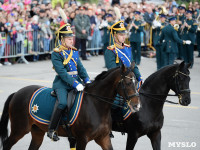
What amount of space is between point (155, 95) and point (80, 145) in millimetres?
1510

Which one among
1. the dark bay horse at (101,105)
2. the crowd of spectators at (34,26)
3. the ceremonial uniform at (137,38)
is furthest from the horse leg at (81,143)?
the ceremonial uniform at (137,38)

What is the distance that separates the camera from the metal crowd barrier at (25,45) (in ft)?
59.0

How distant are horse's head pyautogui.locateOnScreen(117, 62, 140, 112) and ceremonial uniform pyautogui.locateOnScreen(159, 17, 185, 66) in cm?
1030

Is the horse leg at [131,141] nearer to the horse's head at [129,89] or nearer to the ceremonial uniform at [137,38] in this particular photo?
the horse's head at [129,89]

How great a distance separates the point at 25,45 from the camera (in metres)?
19.0

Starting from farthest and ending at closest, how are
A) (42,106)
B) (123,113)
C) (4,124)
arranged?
(4,124) < (123,113) < (42,106)

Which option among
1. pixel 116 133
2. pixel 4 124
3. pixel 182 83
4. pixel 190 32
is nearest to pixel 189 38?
pixel 190 32

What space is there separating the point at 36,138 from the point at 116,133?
276 cm

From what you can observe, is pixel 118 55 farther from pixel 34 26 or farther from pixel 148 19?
pixel 148 19

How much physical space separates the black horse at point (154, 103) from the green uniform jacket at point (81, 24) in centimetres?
1343

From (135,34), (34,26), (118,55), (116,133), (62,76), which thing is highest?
(34,26)

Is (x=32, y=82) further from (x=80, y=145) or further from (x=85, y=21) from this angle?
(x=80, y=145)

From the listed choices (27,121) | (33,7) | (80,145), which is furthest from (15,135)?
(33,7)

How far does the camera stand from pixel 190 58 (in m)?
19.3
